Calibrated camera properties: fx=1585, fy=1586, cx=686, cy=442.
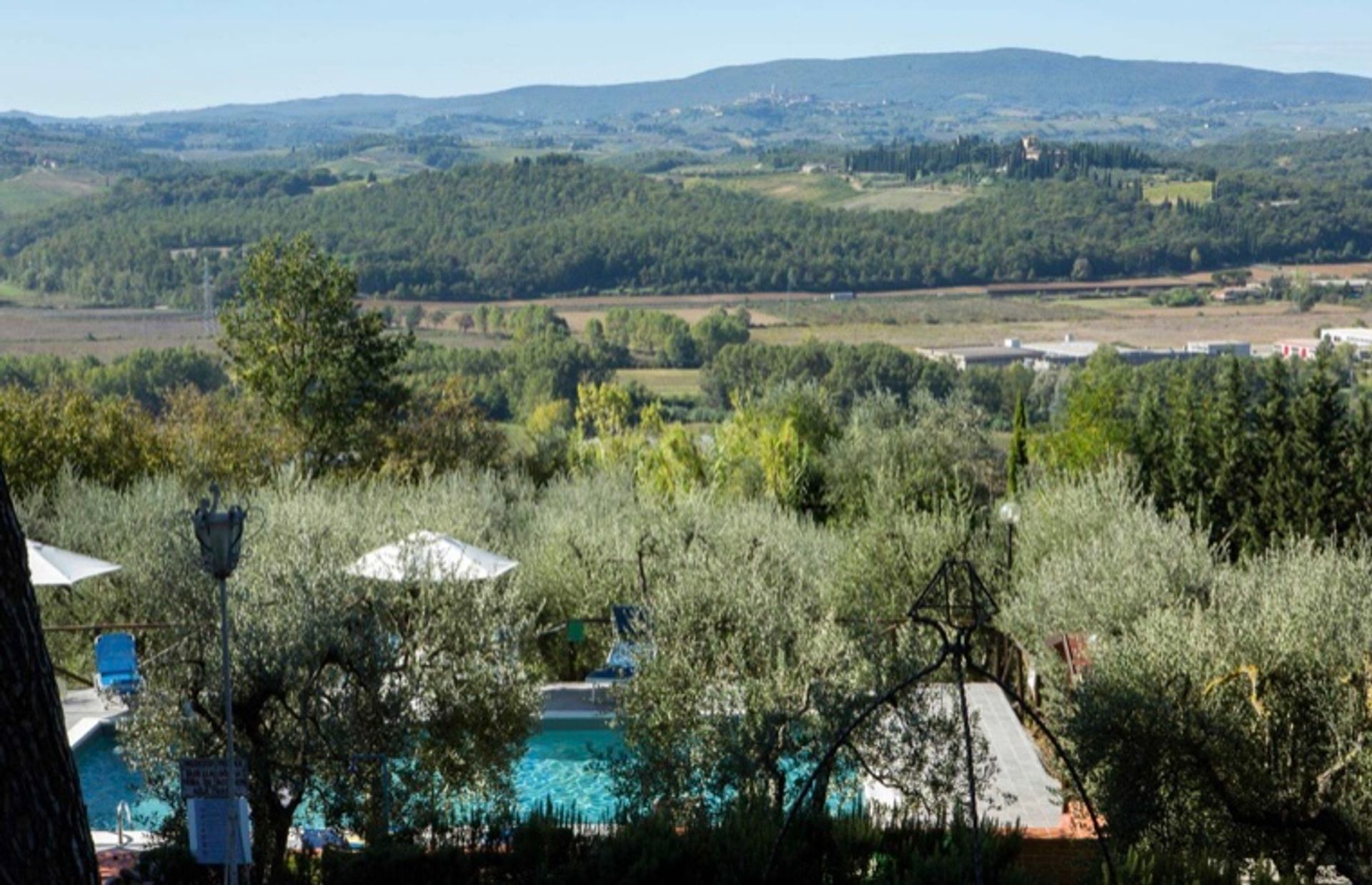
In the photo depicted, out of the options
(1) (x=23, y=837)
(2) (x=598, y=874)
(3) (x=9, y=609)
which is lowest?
(2) (x=598, y=874)

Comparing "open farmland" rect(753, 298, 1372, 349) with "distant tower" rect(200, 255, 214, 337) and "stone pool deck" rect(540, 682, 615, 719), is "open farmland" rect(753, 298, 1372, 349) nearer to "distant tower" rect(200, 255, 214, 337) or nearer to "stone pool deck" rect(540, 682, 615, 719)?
"distant tower" rect(200, 255, 214, 337)

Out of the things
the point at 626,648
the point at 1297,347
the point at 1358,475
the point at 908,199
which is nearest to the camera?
the point at 626,648

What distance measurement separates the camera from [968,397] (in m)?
32.6

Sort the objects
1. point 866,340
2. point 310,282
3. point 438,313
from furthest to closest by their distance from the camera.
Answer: point 438,313
point 866,340
point 310,282

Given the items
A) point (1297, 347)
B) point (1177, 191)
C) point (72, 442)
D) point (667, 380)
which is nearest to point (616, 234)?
point (667, 380)

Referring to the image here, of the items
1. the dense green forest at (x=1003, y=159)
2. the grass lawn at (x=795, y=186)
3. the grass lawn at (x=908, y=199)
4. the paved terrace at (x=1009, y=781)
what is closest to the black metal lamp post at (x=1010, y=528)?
the paved terrace at (x=1009, y=781)

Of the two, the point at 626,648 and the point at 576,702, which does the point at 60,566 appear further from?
the point at 626,648

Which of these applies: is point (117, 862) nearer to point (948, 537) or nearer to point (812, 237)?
point (948, 537)

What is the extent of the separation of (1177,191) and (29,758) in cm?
11852

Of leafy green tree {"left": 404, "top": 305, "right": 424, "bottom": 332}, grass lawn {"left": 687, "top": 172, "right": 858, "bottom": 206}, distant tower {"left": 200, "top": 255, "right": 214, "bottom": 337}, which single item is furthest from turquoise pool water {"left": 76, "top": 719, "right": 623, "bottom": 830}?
grass lawn {"left": 687, "top": 172, "right": 858, "bottom": 206}

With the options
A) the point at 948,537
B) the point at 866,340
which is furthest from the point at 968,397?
the point at 866,340

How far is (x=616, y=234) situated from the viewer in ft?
337

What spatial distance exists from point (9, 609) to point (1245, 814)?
7.27 metres

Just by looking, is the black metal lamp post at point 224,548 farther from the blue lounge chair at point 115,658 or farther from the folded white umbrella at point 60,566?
the folded white umbrella at point 60,566
